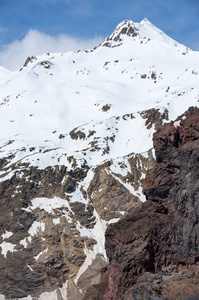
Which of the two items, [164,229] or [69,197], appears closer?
[164,229]

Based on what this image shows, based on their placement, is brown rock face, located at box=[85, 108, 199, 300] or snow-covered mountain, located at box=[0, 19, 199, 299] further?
snow-covered mountain, located at box=[0, 19, 199, 299]

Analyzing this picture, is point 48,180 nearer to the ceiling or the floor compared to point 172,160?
nearer to the ceiling

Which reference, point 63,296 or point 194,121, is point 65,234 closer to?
point 63,296

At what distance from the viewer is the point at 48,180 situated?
6112 inches

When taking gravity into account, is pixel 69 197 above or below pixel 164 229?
above

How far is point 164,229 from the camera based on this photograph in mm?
25594

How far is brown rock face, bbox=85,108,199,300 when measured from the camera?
24.3 meters

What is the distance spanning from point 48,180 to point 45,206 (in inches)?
513

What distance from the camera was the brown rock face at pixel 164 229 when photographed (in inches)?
957

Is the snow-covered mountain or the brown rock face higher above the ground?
the snow-covered mountain

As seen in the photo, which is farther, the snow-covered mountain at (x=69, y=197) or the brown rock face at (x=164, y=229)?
the snow-covered mountain at (x=69, y=197)

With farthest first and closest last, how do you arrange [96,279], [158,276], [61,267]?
[61,267], [96,279], [158,276]

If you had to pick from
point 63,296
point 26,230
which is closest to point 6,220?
point 26,230

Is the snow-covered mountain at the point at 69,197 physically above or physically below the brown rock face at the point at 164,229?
above
